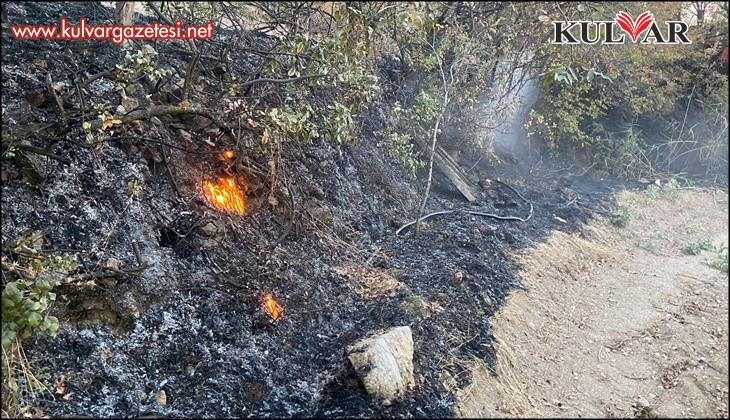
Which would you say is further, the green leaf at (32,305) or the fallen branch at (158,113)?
the fallen branch at (158,113)

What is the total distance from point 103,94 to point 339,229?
7.00 ft

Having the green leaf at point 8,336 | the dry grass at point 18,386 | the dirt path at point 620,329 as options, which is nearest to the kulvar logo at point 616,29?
the dirt path at point 620,329

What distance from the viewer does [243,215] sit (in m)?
3.46

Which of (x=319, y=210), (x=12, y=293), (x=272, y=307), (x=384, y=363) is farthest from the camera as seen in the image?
(x=319, y=210)

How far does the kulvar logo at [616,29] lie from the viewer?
3168mm

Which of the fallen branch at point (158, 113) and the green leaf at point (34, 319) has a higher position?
the fallen branch at point (158, 113)

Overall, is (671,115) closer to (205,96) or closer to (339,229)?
(339,229)

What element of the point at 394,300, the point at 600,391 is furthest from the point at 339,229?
the point at 600,391

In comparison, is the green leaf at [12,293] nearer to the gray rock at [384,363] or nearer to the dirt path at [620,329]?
the gray rock at [384,363]

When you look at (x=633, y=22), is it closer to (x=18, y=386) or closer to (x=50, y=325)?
(x=50, y=325)

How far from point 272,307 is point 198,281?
0.49 metres

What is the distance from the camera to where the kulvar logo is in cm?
317

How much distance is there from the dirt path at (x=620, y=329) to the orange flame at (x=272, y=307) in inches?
49.2

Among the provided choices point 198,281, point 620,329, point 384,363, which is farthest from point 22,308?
point 620,329
